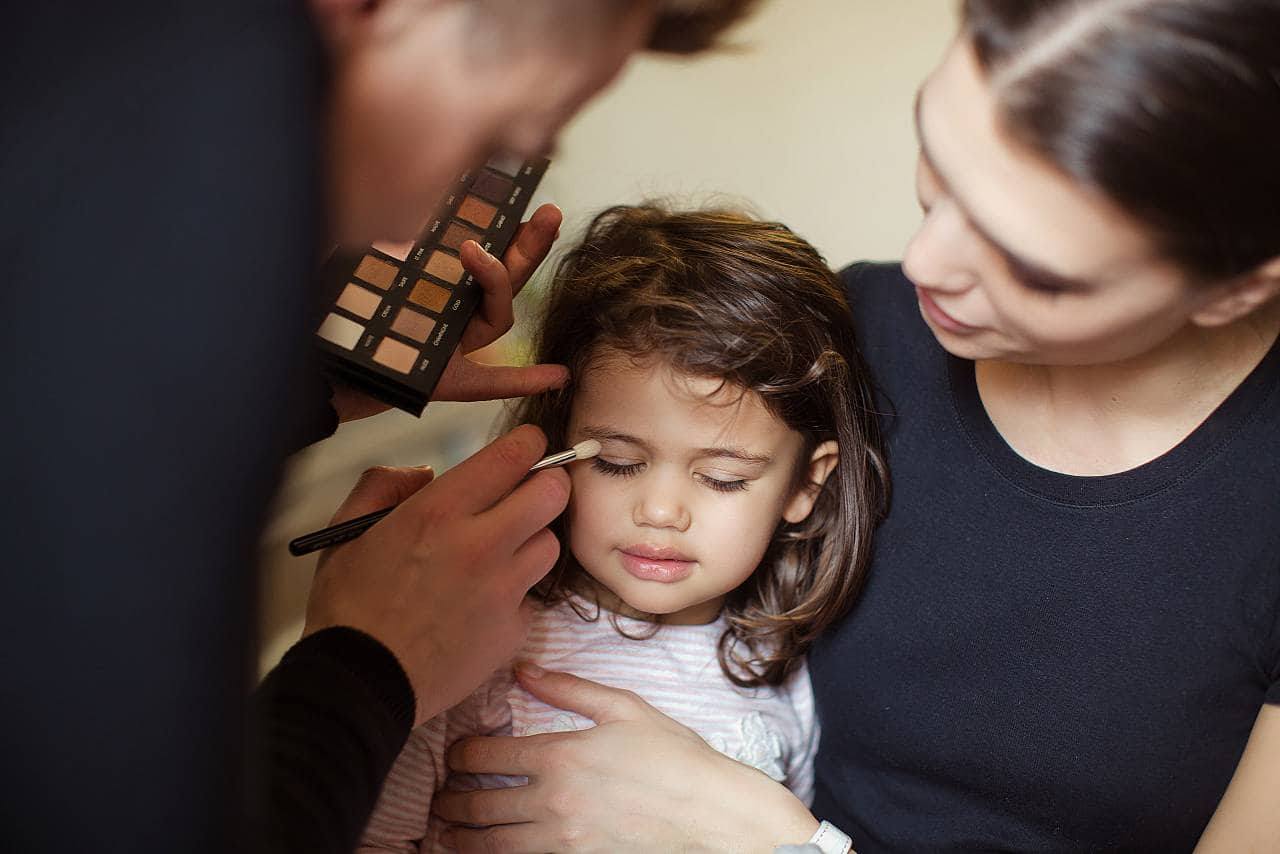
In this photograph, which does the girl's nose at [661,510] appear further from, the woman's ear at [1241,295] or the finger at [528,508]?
the woman's ear at [1241,295]

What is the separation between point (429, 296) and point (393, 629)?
0.33m

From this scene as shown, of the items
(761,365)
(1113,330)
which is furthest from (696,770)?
(1113,330)

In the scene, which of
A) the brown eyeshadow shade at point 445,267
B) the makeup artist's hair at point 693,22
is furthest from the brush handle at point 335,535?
the makeup artist's hair at point 693,22

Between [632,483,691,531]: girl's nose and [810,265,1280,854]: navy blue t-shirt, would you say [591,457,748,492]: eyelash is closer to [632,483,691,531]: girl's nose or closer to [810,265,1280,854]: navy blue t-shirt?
[632,483,691,531]: girl's nose

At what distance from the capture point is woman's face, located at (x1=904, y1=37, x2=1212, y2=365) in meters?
0.65

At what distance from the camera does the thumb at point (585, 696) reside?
0.97 m

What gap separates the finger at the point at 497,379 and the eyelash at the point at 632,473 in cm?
8

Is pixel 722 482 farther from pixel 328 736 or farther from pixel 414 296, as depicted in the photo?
pixel 328 736

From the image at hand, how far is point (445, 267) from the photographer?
3.24 feet

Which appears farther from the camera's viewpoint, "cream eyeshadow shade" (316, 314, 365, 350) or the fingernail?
the fingernail

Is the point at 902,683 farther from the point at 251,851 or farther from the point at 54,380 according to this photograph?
the point at 54,380

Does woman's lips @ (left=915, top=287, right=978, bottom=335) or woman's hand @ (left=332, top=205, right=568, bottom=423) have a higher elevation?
woman's lips @ (left=915, top=287, right=978, bottom=335)

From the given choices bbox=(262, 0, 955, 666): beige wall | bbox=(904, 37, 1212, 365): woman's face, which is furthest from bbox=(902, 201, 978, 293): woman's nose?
bbox=(262, 0, 955, 666): beige wall

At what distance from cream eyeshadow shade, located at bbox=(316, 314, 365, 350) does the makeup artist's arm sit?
0.13 metres
